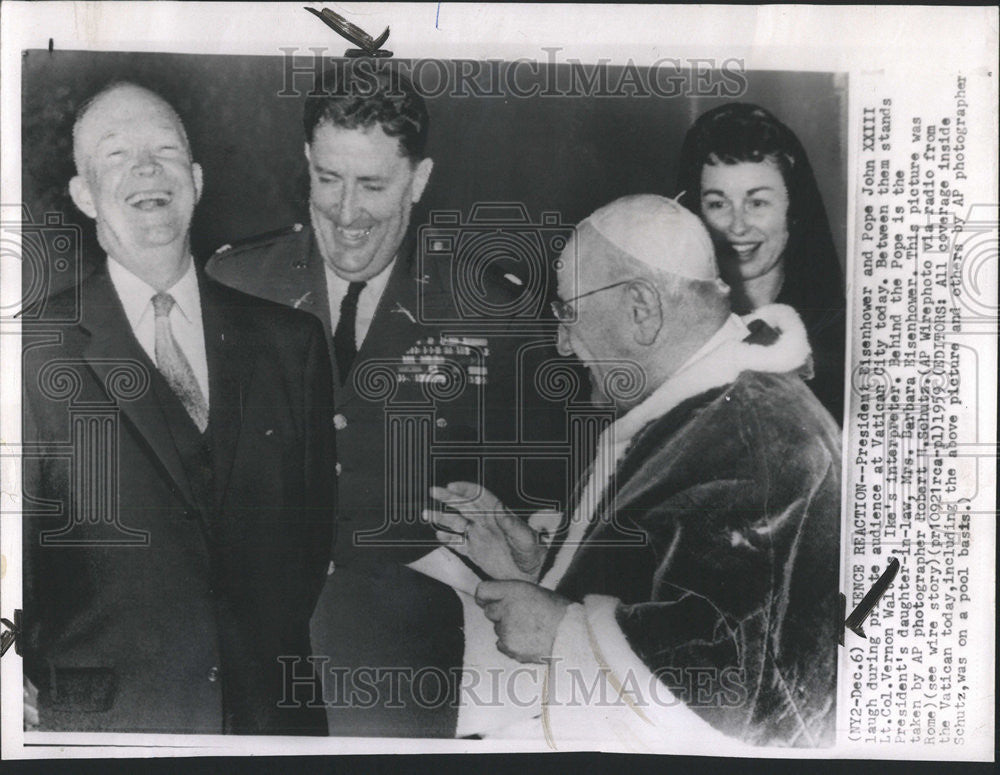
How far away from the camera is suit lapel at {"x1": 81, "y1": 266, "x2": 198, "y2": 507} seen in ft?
3.68

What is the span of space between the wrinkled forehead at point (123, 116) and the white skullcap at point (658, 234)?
0.57m

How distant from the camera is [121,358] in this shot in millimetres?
1127

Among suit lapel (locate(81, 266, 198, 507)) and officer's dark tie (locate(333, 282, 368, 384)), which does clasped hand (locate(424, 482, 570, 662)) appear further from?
suit lapel (locate(81, 266, 198, 507))

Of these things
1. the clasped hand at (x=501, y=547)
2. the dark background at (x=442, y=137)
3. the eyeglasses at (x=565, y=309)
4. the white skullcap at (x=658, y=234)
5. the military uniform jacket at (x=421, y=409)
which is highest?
the dark background at (x=442, y=137)

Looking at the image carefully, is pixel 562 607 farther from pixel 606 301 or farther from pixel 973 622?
pixel 973 622

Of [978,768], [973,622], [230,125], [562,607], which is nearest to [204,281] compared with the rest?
[230,125]

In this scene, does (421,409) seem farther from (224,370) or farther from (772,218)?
(772,218)

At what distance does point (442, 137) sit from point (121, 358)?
20.1 inches

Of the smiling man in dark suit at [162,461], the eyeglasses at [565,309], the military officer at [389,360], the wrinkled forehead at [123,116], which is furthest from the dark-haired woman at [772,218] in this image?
the wrinkled forehead at [123,116]

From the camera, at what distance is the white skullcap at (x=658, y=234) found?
1.13 metres

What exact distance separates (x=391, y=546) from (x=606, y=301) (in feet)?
1.40

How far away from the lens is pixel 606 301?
113 cm

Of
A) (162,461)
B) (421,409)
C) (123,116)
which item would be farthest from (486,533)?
(123,116)

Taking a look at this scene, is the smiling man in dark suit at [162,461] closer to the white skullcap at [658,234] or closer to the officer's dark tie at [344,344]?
the officer's dark tie at [344,344]
